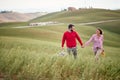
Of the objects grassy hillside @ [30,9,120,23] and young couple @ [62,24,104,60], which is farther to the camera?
grassy hillside @ [30,9,120,23]

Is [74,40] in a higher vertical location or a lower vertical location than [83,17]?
higher

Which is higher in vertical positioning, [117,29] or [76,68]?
[76,68]

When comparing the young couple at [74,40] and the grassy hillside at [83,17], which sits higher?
the young couple at [74,40]

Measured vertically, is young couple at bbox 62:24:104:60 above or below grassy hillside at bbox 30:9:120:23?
above

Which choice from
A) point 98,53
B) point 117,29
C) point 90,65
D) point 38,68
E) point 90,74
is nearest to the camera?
point 90,74

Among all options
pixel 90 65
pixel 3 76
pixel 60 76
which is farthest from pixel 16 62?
pixel 90 65

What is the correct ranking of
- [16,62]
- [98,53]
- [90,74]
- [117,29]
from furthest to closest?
[117,29], [98,53], [16,62], [90,74]

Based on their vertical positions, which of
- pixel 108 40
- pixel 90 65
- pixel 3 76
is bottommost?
pixel 108 40

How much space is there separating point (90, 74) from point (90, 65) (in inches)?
22.2

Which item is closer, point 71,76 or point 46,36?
point 71,76

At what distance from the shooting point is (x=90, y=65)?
782 centimetres

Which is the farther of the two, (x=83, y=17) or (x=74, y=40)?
(x=83, y=17)

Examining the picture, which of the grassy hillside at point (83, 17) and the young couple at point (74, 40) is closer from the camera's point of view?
the young couple at point (74, 40)

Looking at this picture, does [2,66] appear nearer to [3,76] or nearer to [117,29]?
[3,76]
